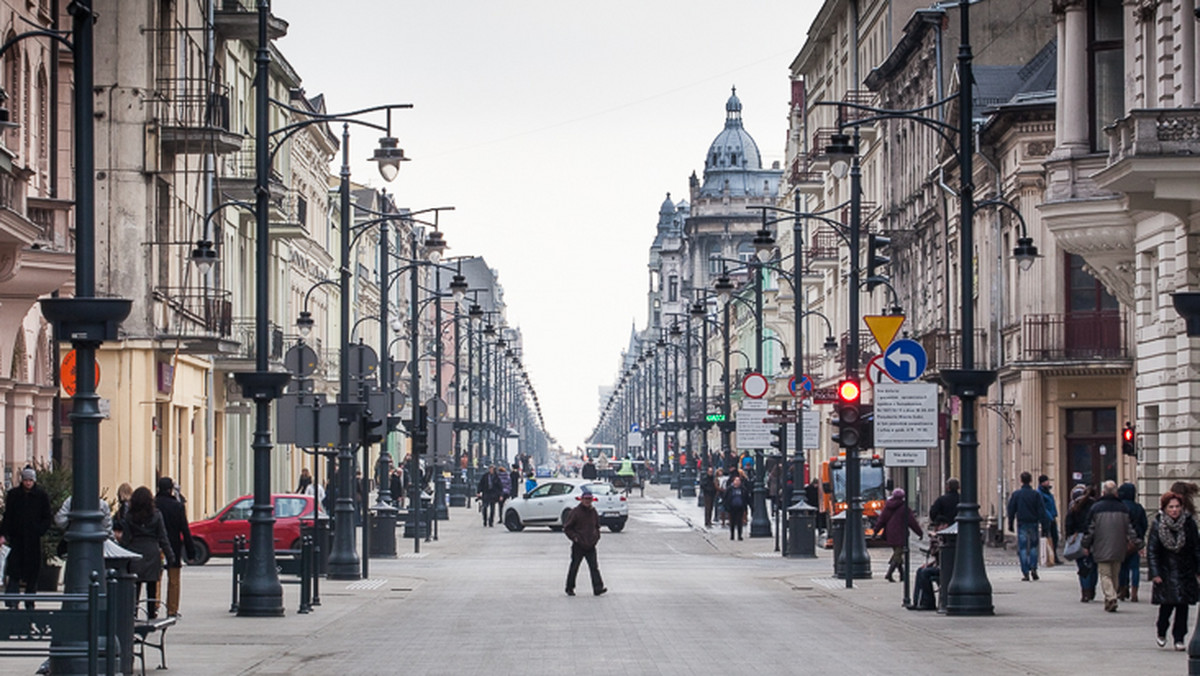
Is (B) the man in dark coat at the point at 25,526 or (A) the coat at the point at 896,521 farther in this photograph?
(A) the coat at the point at 896,521

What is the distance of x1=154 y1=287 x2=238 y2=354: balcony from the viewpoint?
42.3m

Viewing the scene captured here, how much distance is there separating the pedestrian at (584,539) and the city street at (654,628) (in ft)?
1.10

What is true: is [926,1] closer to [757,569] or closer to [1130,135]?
[757,569]

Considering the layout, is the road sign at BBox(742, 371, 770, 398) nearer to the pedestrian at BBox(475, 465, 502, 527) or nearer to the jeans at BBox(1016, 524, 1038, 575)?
the jeans at BBox(1016, 524, 1038, 575)

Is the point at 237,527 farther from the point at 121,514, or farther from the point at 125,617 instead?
the point at 125,617

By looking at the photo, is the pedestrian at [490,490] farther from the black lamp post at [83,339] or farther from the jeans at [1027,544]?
the black lamp post at [83,339]

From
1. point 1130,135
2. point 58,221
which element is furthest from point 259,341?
point 1130,135

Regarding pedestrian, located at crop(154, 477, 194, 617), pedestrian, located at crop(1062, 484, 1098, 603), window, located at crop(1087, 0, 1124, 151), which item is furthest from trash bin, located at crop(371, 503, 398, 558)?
pedestrian, located at crop(154, 477, 194, 617)

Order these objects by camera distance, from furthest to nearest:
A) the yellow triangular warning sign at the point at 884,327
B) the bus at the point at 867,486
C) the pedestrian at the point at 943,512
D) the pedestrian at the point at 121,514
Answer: the bus at the point at 867,486 < the pedestrian at the point at 943,512 < the yellow triangular warning sign at the point at 884,327 < the pedestrian at the point at 121,514

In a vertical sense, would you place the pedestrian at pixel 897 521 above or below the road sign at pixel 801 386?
below

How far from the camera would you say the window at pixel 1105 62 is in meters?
31.8

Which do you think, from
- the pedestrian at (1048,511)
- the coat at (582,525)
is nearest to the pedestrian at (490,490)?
the pedestrian at (1048,511)

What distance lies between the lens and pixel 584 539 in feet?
97.3

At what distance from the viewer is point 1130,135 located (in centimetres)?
2617
